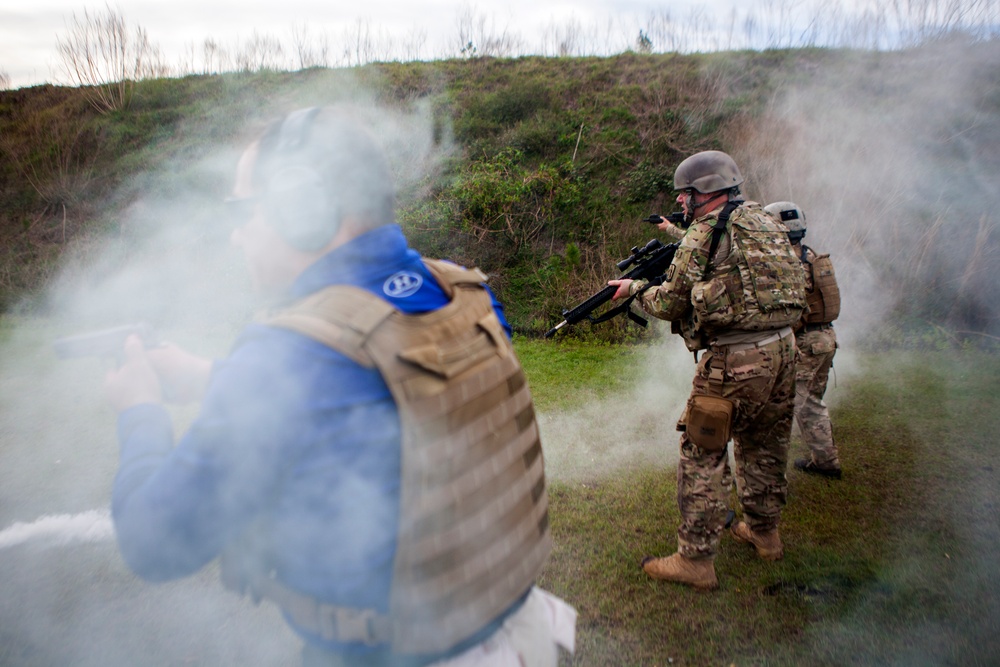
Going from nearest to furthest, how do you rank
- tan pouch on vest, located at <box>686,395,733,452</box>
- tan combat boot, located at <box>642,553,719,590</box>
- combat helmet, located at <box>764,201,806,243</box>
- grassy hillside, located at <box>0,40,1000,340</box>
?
tan pouch on vest, located at <box>686,395,733,452</box> < tan combat boot, located at <box>642,553,719,590</box> < combat helmet, located at <box>764,201,806,243</box> < grassy hillside, located at <box>0,40,1000,340</box>

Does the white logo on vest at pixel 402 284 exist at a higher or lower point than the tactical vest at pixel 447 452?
higher

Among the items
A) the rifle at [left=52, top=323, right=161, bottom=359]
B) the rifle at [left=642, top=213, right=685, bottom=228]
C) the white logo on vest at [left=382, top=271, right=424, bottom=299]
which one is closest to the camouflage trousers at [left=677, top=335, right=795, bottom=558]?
the rifle at [left=642, top=213, right=685, bottom=228]

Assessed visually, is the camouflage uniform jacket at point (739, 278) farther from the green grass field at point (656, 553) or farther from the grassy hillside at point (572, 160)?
the grassy hillside at point (572, 160)

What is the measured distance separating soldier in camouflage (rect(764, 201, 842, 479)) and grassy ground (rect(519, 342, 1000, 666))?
0.75 ft

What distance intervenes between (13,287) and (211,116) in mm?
5699

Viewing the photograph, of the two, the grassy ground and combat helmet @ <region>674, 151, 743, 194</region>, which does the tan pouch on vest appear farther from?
combat helmet @ <region>674, 151, 743, 194</region>

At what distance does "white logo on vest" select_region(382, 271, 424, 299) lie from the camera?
1.32 meters

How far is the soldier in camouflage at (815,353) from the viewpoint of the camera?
480 centimetres

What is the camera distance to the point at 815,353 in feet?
15.9

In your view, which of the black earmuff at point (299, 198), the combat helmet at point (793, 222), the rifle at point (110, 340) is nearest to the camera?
the black earmuff at point (299, 198)

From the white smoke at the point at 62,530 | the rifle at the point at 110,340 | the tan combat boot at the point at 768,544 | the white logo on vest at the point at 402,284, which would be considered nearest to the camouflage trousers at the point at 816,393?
the tan combat boot at the point at 768,544

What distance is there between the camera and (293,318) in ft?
3.84

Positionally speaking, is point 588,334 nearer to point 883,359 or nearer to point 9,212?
point 883,359

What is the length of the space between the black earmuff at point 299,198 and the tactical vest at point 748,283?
2456mm
